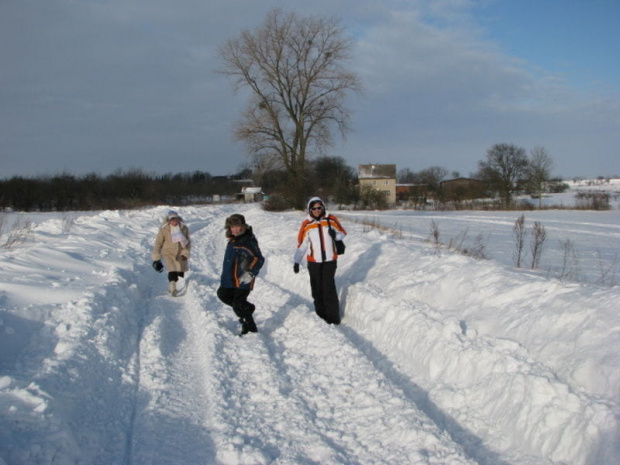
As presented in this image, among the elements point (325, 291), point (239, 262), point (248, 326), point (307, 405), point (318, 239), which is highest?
point (318, 239)

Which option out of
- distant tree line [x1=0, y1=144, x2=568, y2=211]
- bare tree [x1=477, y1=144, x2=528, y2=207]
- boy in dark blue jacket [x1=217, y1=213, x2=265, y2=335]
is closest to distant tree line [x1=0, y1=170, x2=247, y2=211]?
distant tree line [x1=0, y1=144, x2=568, y2=211]

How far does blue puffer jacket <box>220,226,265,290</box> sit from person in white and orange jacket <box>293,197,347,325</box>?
0.71 metres

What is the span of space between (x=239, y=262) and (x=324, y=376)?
2045 millimetres

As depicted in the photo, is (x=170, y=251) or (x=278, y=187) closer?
(x=170, y=251)

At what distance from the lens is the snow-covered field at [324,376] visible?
3.13m

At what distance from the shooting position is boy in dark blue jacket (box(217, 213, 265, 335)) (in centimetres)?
572

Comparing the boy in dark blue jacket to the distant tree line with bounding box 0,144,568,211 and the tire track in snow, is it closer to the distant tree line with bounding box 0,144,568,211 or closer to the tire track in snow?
the tire track in snow

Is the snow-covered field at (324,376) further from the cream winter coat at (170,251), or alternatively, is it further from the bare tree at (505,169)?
the bare tree at (505,169)

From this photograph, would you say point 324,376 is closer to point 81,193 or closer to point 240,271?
point 240,271

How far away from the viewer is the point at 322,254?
630 centimetres

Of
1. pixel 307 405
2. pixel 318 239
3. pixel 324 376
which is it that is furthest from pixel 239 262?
pixel 307 405

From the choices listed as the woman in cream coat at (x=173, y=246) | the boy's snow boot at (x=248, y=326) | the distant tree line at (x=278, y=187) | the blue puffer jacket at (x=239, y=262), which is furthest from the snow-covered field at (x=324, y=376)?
the distant tree line at (x=278, y=187)

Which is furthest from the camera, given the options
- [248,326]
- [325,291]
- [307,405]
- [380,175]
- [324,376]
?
[380,175]

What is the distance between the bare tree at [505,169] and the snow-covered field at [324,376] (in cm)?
6584
